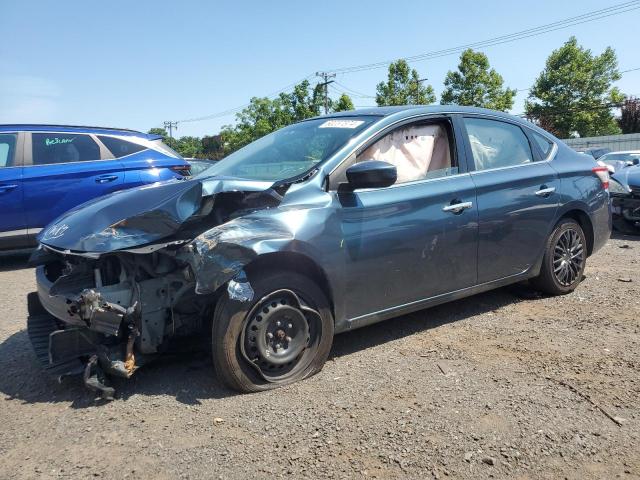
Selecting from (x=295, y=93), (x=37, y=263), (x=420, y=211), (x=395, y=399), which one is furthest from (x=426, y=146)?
(x=295, y=93)

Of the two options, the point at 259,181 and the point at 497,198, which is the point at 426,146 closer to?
the point at 497,198

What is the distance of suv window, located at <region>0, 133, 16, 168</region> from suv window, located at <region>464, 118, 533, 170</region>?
5.67 meters

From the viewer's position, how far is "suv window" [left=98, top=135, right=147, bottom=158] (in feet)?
23.1

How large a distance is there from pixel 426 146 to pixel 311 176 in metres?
1.13

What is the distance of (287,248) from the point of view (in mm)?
3004

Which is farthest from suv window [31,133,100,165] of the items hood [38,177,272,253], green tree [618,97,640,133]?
green tree [618,97,640,133]

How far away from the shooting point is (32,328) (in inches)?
135

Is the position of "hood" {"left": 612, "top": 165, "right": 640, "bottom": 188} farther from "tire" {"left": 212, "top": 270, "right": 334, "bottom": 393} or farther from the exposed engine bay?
the exposed engine bay

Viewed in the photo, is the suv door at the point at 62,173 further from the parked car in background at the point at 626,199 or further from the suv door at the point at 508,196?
the parked car in background at the point at 626,199

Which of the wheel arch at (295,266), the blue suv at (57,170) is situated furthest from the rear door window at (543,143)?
the blue suv at (57,170)

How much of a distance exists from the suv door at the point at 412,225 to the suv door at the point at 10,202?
16.4 feet

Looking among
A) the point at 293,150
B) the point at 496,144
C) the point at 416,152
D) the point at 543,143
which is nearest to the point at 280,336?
the point at 293,150

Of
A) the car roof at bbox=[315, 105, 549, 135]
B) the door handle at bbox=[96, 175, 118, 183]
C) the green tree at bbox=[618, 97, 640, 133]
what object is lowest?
the door handle at bbox=[96, 175, 118, 183]

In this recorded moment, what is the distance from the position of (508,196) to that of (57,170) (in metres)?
5.55
